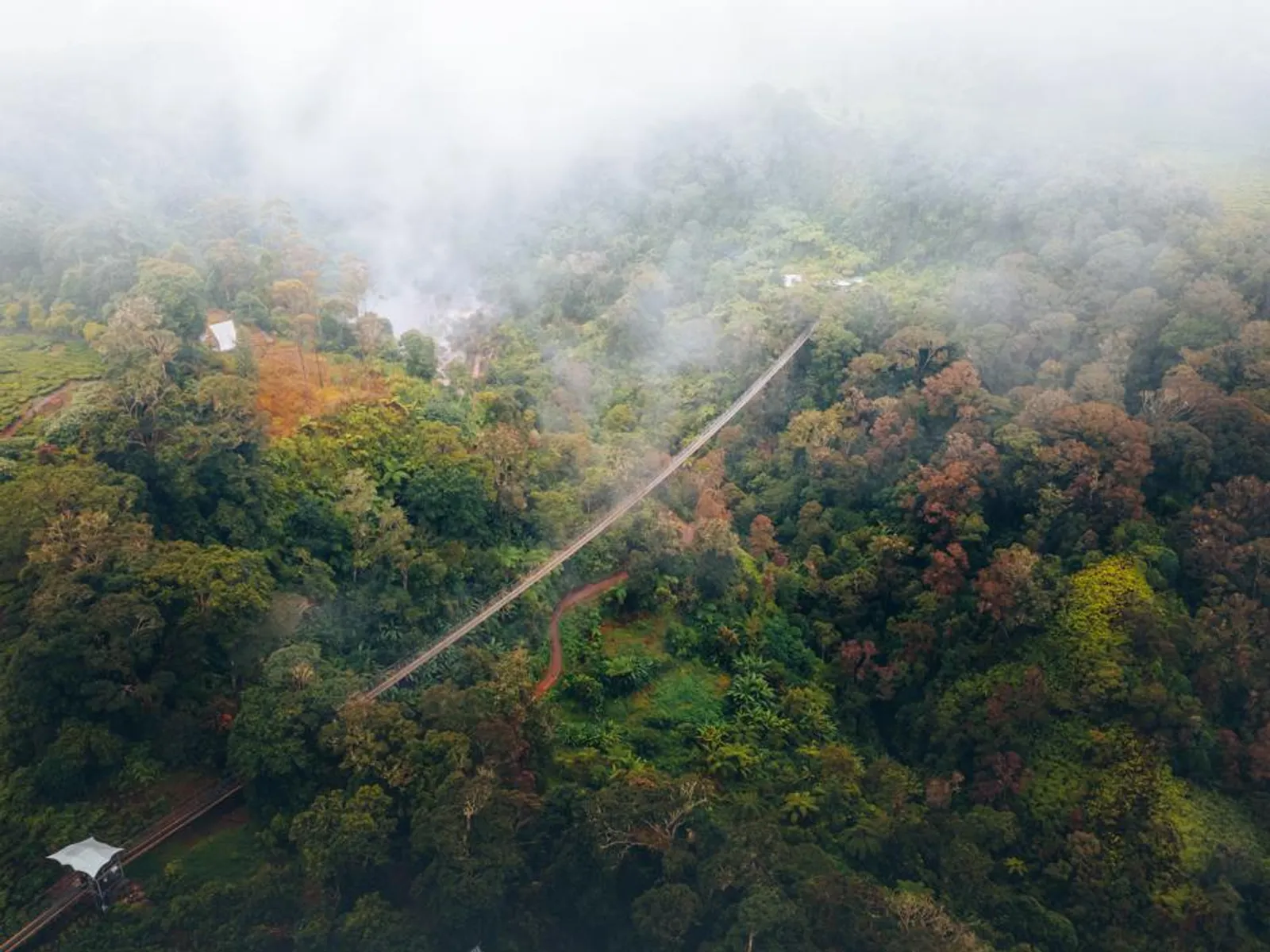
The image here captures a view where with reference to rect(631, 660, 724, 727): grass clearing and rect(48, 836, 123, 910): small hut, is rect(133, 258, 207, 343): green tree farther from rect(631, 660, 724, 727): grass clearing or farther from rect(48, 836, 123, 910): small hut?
rect(631, 660, 724, 727): grass clearing

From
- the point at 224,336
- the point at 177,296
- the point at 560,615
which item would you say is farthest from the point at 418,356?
the point at 560,615

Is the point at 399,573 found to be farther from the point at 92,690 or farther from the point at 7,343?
the point at 7,343

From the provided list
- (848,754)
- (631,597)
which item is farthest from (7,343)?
(848,754)

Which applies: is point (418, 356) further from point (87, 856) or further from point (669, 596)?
point (87, 856)

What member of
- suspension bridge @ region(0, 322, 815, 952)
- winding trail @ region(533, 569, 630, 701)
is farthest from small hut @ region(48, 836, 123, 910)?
winding trail @ region(533, 569, 630, 701)

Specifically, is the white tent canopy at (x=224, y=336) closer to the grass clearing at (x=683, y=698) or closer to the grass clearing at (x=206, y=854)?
the grass clearing at (x=206, y=854)

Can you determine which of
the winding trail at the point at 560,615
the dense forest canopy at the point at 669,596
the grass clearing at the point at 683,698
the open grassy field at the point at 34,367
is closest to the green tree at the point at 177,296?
the dense forest canopy at the point at 669,596
